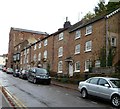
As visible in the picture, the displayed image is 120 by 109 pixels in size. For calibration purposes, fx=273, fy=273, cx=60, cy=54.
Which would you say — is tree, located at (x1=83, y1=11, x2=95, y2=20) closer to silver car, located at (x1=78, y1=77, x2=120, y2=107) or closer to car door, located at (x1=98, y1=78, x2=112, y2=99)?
silver car, located at (x1=78, y1=77, x2=120, y2=107)

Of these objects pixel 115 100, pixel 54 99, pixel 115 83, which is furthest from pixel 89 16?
pixel 115 100

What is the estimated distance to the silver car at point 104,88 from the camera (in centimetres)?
1485

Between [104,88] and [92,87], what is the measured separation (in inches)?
50.2

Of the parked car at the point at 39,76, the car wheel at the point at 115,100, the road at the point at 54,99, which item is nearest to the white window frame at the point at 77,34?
the parked car at the point at 39,76

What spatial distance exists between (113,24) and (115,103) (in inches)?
739

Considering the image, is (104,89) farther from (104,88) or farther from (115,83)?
(115,83)

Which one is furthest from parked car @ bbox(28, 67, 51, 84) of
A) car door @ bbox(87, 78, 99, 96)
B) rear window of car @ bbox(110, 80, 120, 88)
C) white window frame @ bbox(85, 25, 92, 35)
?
rear window of car @ bbox(110, 80, 120, 88)

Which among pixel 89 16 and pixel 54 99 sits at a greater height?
pixel 89 16

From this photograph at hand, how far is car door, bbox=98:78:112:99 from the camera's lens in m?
15.5

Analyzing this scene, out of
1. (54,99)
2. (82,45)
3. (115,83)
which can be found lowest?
(54,99)

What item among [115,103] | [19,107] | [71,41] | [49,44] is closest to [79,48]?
[71,41]

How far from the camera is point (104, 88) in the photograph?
15859mm

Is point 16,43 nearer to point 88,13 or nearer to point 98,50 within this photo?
point 88,13

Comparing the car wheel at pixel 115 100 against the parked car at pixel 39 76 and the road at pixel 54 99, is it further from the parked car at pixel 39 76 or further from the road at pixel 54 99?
the parked car at pixel 39 76
